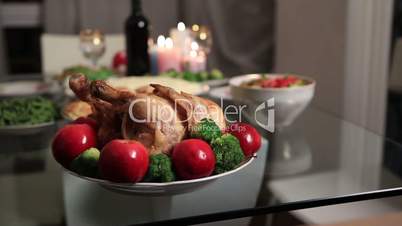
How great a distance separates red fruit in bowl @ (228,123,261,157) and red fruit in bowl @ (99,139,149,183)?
14 centimetres

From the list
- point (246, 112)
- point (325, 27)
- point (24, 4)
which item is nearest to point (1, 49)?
point (24, 4)

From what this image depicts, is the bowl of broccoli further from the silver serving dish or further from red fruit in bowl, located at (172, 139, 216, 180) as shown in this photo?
red fruit in bowl, located at (172, 139, 216, 180)

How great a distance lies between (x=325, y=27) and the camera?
2328 millimetres

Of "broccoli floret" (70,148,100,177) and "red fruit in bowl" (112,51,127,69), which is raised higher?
"red fruit in bowl" (112,51,127,69)

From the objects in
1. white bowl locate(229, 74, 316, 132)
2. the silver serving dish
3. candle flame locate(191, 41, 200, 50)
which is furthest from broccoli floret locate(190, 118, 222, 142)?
candle flame locate(191, 41, 200, 50)

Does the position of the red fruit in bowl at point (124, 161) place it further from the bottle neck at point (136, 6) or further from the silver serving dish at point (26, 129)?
the bottle neck at point (136, 6)

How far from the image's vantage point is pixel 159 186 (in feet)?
2.32

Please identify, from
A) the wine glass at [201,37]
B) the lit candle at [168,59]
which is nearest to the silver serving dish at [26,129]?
the lit candle at [168,59]

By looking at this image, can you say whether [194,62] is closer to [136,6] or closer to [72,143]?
[136,6]

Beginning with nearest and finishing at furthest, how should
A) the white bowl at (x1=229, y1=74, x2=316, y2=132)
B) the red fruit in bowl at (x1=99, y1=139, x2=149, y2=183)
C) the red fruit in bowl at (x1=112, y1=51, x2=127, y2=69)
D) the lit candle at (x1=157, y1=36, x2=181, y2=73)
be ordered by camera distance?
the red fruit in bowl at (x1=99, y1=139, x2=149, y2=183), the white bowl at (x1=229, y1=74, x2=316, y2=132), the lit candle at (x1=157, y1=36, x2=181, y2=73), the red fruit in bowl at (x1=112, y1=51, x2=127, y2=69)

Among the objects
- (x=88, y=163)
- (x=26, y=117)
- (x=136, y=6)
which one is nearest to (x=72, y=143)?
(x=88, y=163)

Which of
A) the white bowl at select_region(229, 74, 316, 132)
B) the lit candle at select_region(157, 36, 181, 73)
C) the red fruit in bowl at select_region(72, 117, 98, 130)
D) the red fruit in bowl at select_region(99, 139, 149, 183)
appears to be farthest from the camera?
the lit candle at select_region(157, 36, 181, 73)

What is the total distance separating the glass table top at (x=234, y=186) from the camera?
75 cm

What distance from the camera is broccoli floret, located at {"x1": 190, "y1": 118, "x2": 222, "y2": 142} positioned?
2.37ft
